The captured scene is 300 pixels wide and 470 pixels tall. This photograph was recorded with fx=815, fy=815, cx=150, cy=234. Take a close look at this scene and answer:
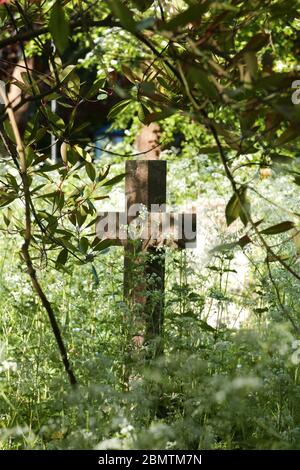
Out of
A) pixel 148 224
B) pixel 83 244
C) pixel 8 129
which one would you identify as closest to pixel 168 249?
pixel 148 224

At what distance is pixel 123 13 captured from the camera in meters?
1.50

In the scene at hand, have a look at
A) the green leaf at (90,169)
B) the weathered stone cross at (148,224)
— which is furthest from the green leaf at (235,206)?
the weathered stone cross at (148,224)

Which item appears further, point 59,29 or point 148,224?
point 148,224

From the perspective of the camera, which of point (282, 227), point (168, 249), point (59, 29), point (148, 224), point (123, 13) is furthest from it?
point (148, 224)

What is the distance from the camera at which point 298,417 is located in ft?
9.64

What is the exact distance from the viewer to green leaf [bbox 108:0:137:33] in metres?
1.46

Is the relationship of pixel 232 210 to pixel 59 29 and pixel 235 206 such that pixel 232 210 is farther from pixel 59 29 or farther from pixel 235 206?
pixel 59 29

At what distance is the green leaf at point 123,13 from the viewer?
146 centimetres

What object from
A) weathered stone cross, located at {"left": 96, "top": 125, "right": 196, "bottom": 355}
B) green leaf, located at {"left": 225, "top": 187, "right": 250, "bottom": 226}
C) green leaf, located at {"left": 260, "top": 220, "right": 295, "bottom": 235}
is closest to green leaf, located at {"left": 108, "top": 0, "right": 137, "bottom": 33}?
green leaf, located at {"left": 225, "top": 187, "right": 250, "bottom": 226}

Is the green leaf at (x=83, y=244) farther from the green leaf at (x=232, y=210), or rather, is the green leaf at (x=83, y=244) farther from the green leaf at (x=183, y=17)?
the green leaf at (x=183, y=17)

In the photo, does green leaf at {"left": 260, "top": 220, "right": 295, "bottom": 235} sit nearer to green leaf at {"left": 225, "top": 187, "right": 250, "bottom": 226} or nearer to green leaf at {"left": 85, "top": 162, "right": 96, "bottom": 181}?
green leaf at {"left": 225, "top": 187, "right": 250, "bottom": 226}

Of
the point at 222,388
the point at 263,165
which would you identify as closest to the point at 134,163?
the point at 263,165

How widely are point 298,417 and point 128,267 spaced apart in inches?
39.5
